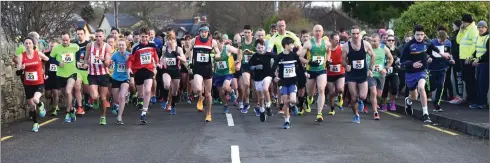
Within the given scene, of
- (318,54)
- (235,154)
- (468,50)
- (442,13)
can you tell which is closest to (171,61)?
(318,54)

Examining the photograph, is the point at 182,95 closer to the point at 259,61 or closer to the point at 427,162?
the point at 259,61

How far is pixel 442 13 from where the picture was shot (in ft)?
84.4

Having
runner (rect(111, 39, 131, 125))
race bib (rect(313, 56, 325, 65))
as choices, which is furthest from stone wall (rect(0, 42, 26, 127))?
race bib (rect(313, 56, 325, 65))

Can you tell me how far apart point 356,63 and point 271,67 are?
1599mm

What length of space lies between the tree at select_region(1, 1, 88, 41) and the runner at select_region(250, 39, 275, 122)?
11666 millimetres

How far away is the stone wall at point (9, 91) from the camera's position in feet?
52.2

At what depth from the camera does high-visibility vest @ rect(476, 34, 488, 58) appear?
16608 mm

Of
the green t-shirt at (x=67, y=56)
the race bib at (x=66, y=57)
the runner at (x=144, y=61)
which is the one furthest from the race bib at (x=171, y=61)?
the runner at (x=144, y=61)

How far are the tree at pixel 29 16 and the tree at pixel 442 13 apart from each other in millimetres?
11266

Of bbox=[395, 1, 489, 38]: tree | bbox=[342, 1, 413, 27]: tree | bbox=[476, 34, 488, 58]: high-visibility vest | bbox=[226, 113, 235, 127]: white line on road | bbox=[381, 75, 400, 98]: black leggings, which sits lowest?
bbox=[226, 113, 235, 127]: white line on road

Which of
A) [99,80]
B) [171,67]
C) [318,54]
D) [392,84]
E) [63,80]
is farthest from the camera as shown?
[171,67]

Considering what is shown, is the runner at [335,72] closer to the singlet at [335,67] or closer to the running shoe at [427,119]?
the singlet at [335,67]

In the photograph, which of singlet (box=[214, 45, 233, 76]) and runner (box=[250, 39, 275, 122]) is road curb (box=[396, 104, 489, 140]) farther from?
singlet (box=[214, 45, 233, 76])

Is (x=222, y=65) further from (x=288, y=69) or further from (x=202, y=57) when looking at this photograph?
(x=288, y=69)
